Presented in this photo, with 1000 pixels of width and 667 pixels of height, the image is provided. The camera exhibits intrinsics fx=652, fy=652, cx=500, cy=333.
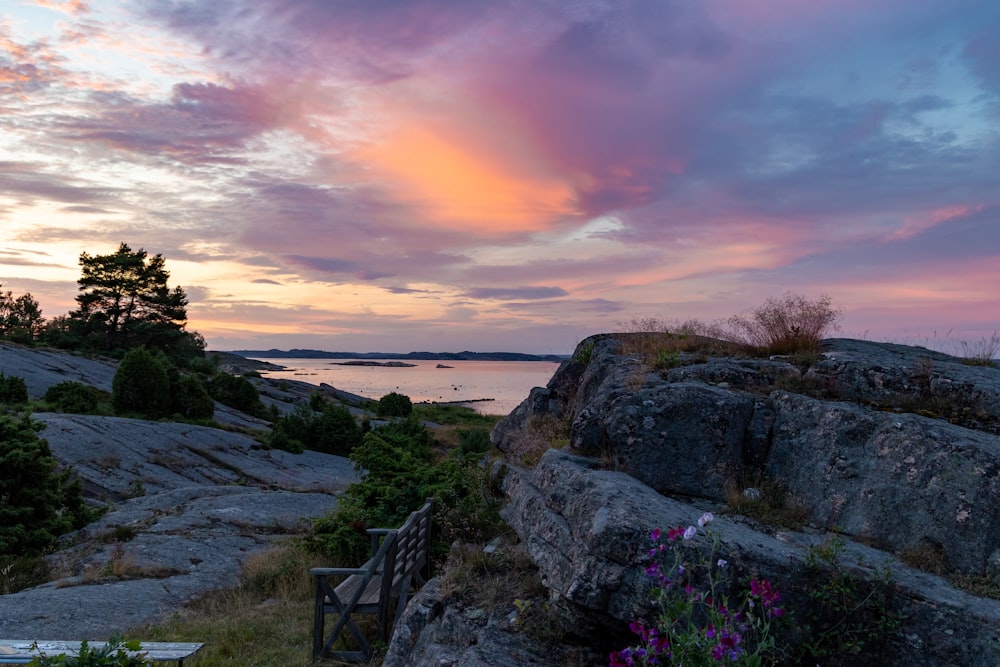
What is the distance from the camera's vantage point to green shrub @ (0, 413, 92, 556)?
12477mm

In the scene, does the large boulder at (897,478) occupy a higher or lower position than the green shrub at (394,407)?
higher

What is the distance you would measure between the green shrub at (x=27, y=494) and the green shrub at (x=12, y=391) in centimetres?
1335

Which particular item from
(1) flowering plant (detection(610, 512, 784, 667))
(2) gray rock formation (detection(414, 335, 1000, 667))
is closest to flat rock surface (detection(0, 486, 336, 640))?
(2) gray rock formation (detection(414, 335, 1000, 667))

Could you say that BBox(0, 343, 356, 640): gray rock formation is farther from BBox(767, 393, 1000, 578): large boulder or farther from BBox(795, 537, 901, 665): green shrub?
BBox(767, 393, 1000, 578): large boulder

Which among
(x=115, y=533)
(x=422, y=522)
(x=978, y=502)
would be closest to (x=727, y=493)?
(x=978, y=502)

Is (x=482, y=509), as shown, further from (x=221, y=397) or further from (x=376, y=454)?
(x=221, y=397)

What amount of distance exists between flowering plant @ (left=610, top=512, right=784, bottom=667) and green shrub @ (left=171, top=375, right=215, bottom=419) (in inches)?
1103

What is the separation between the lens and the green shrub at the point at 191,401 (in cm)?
2888

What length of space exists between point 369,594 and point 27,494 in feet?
29.7

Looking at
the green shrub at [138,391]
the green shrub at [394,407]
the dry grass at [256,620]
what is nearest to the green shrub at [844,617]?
the dry grass at [256,620]

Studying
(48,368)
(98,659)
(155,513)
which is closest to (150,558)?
(155,513)

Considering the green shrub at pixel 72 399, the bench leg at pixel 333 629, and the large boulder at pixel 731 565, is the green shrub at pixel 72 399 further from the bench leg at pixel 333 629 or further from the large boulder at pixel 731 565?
the large boulder at pixel 731 565

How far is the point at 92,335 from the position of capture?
→ 49062mm

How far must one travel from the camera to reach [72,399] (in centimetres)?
2553
